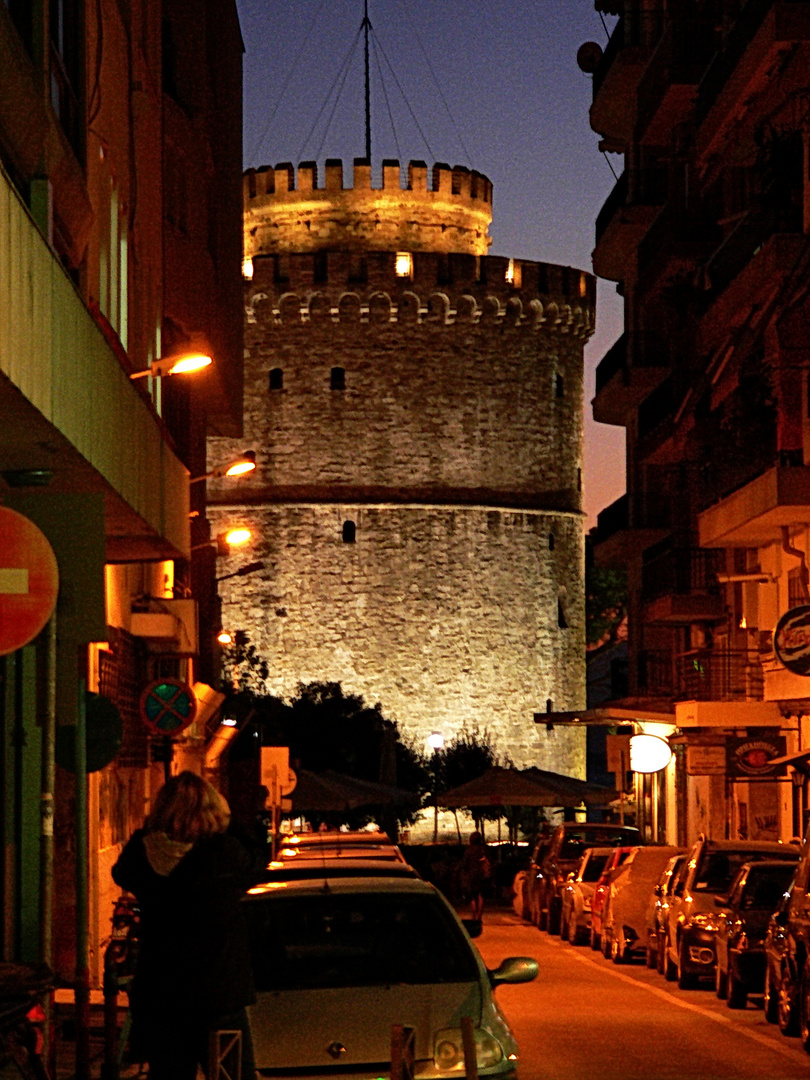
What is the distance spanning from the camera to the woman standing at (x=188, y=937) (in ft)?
27.5

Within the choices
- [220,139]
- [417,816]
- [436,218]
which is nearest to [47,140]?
[220,139]

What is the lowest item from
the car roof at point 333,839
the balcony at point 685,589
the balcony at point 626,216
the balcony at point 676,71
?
the car roof at point 333,839

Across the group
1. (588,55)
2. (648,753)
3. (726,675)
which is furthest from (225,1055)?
(588,55)

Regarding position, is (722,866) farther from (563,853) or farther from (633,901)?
(563,853)

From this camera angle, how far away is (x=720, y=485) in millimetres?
36438

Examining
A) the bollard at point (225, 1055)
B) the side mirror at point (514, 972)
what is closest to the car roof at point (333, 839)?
the side mirror at point (514, 972)

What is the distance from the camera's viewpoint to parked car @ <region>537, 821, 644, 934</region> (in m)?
33.2

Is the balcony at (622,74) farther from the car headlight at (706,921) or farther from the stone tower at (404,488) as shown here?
the car headlight at (706,921)

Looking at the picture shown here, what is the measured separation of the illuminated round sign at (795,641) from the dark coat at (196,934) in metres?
16.4

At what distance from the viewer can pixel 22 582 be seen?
343 inches

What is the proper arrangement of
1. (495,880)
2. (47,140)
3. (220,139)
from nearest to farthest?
(47,140) → (220,139) → (495,880)

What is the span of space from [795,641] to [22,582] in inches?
659

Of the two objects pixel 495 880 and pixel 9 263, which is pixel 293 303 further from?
pixel 9 263

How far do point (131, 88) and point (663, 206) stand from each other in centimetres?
2087
